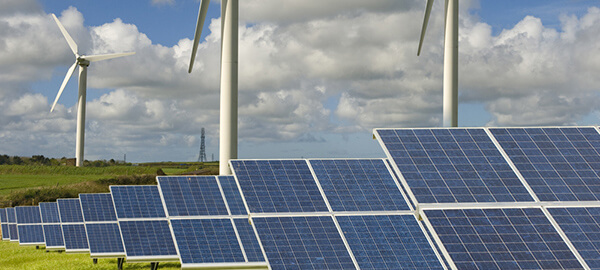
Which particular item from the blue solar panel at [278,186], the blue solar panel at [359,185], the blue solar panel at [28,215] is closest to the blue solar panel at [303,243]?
the blue solar panel at [278,186]

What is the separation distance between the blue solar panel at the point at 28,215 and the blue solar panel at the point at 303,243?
1602 inches

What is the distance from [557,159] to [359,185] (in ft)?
19.9

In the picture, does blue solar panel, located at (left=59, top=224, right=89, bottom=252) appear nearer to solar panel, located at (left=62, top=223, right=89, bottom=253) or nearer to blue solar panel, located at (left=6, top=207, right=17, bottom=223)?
solar panel, located at (left=62, top=223, right=89, bottom=253)

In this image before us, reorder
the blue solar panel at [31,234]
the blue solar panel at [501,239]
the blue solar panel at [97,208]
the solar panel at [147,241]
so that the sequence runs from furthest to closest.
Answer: the blue solar panel at [31,234], the blue solar panel at [97,208], the solar panel at [147,241], the blue solar panel at [501,239]

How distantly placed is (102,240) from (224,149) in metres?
10.9

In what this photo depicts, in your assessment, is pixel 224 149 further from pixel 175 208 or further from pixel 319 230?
pixel 319 230

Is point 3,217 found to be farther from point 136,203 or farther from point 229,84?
point 229,84

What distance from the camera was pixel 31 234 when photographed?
5097 centimetres

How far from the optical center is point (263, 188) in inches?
789

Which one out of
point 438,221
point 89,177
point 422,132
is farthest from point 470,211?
point 89,177

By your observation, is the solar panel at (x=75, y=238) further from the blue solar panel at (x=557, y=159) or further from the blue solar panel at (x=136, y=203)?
the blue solar panel at (x=557, y=159)

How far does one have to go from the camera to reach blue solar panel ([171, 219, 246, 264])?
19.6 m

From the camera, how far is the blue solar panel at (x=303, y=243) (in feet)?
52.9

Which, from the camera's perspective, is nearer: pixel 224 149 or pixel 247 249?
pixel 247 249
